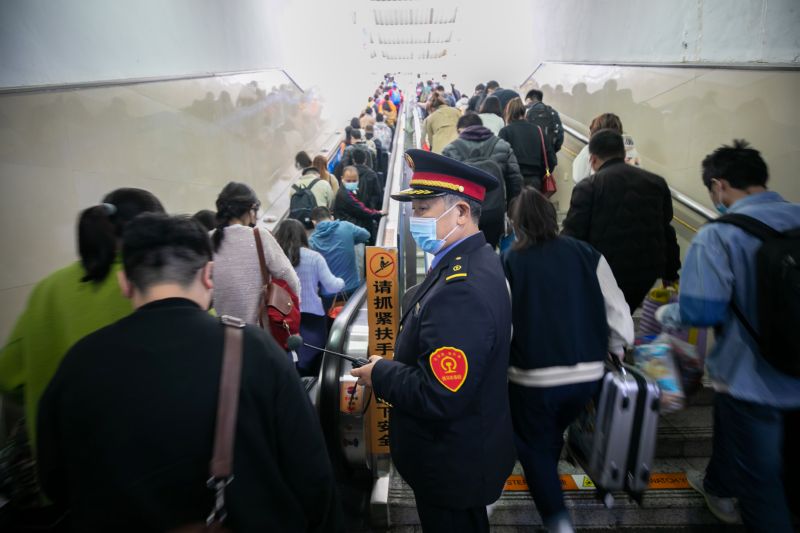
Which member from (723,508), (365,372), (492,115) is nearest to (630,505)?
(723,508)

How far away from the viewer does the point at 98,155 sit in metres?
3.94

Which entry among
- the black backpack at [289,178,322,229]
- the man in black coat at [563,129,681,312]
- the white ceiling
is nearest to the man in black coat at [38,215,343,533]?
the man in black coat at [563,129,681,312]

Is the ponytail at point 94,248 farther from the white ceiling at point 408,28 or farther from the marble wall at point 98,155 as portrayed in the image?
the white ceiling at point 408,28

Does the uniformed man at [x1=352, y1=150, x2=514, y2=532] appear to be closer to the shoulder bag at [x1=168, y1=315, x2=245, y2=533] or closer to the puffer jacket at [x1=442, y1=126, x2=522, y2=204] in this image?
the shoulder bag at [x1=168, y1=315, x2=245, y2=533]

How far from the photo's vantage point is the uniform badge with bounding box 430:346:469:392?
1430 mm

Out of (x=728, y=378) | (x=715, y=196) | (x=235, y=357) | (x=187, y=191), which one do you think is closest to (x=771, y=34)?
(x=715, y=196)

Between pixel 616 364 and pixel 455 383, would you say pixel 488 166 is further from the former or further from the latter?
pixel 455 383

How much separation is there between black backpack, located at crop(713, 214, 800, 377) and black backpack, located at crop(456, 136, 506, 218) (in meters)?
1.64

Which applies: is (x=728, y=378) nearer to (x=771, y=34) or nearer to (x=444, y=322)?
(x=444, y=322)

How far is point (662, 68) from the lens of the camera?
5469 mm

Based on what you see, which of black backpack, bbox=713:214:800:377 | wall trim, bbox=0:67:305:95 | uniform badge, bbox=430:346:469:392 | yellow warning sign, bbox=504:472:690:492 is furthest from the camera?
wall trim, bbox=0:67:305:95

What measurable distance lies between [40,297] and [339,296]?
3.44 m

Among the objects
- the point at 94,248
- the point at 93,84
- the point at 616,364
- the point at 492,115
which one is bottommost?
the point at 616,364

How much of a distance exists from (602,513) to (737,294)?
1404 mm
